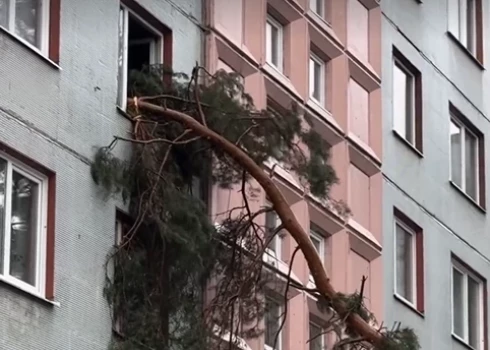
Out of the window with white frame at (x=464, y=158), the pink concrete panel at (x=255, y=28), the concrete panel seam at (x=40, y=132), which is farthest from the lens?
the window with white frame at (x=464, y=158)

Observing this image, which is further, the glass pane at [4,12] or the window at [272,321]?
the window at [272,321]

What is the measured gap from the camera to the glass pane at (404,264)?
1127 inches

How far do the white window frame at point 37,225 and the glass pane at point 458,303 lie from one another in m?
13.2

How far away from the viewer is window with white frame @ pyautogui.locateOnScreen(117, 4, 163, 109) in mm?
20859

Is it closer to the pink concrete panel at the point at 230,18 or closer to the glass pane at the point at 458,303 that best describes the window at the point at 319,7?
the pink concrete panel at the point at 230,18

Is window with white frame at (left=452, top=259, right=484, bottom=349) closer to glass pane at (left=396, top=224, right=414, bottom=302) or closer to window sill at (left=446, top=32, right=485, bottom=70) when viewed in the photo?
glass pane at (left=396, top=224, right=414, bottom=302)

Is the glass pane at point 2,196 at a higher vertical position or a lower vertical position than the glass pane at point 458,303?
lower

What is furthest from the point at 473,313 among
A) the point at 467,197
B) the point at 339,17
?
the point at 339,17

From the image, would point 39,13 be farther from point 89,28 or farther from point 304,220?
point 304,220

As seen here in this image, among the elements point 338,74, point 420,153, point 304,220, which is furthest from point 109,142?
point 420,153

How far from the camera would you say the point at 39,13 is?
19.2 metres

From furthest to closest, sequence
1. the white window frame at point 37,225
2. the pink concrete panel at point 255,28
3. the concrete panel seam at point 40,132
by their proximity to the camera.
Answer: the pink concrete panel at point 255,28, the concrete panel seam at point 40,132, the white window frame at point 37,225

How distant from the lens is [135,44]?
2195 cm

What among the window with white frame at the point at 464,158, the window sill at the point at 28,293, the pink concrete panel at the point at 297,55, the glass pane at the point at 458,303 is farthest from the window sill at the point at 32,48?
the window with white frame at the point at 464,158
